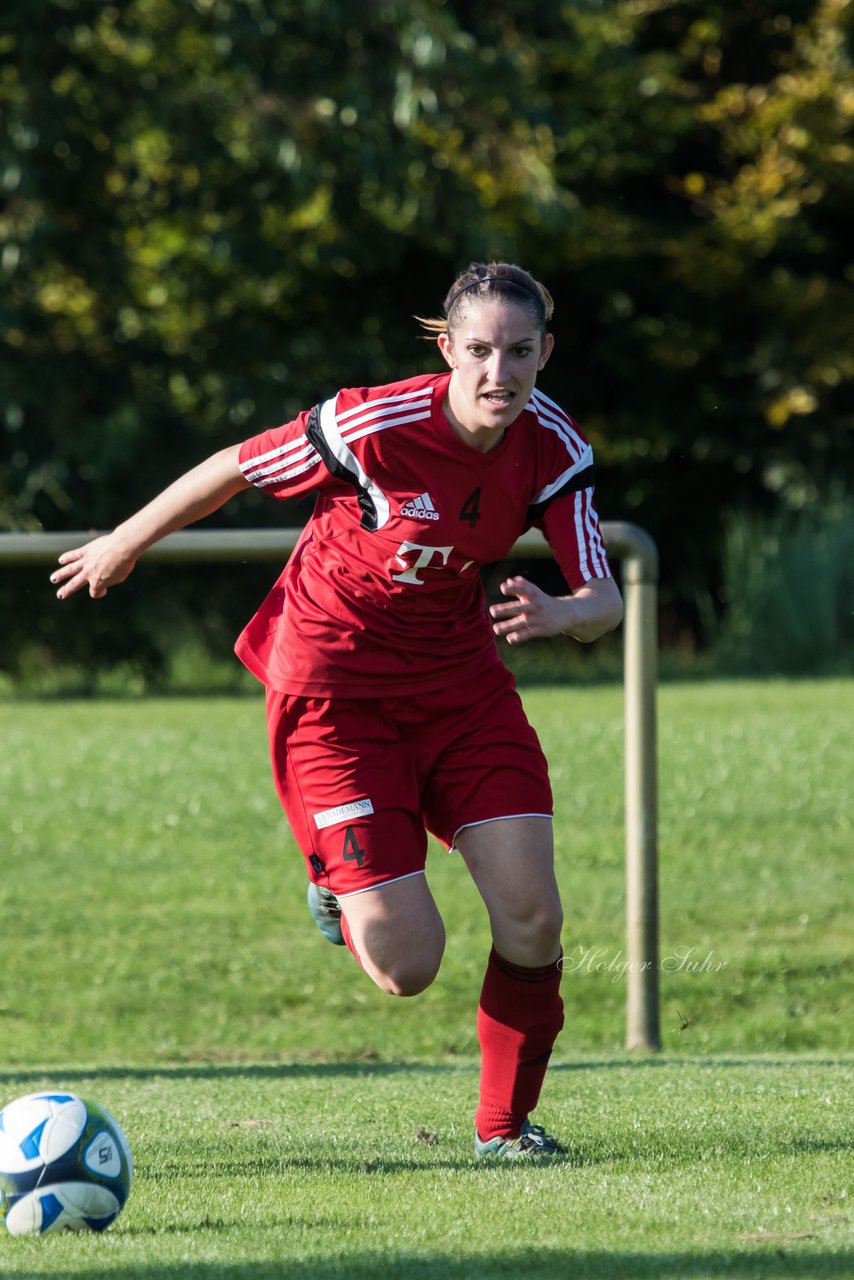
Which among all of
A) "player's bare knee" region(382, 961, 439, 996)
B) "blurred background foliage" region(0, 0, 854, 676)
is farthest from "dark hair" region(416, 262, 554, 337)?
"blurred background foliage" region(0, 0, 854, 676)

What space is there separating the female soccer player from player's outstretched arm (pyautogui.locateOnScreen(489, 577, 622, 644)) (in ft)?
0.29

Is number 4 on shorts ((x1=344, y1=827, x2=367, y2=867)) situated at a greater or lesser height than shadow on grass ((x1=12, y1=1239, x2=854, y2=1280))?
greater

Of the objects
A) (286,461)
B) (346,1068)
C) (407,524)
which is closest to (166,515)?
(286,461)

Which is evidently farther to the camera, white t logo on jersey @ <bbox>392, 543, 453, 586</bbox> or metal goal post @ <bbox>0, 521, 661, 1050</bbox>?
metal goal post @ <bbox>0, 521, 661, 1050</bbox>

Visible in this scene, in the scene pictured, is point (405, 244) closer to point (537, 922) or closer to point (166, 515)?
point (166, 515)

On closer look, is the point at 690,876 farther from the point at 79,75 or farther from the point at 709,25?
the point at 709,25

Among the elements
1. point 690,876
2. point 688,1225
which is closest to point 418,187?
point 690,876

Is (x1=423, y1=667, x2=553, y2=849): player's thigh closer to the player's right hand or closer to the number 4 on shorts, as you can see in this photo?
the number 4 on shorts

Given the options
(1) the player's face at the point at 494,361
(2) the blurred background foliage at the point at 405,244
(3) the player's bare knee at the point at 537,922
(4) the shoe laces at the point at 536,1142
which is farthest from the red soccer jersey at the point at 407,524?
(2) the blurred background foliage at the point at 405,244

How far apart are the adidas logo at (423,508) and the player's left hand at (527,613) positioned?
429mm

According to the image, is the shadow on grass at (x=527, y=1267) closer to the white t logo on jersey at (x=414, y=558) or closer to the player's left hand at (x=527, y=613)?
the player's left hand at (x=527, y=613)

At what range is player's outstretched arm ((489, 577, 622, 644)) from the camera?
3.66 metres

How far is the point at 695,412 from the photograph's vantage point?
749 inches

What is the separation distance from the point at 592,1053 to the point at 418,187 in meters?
11.0
